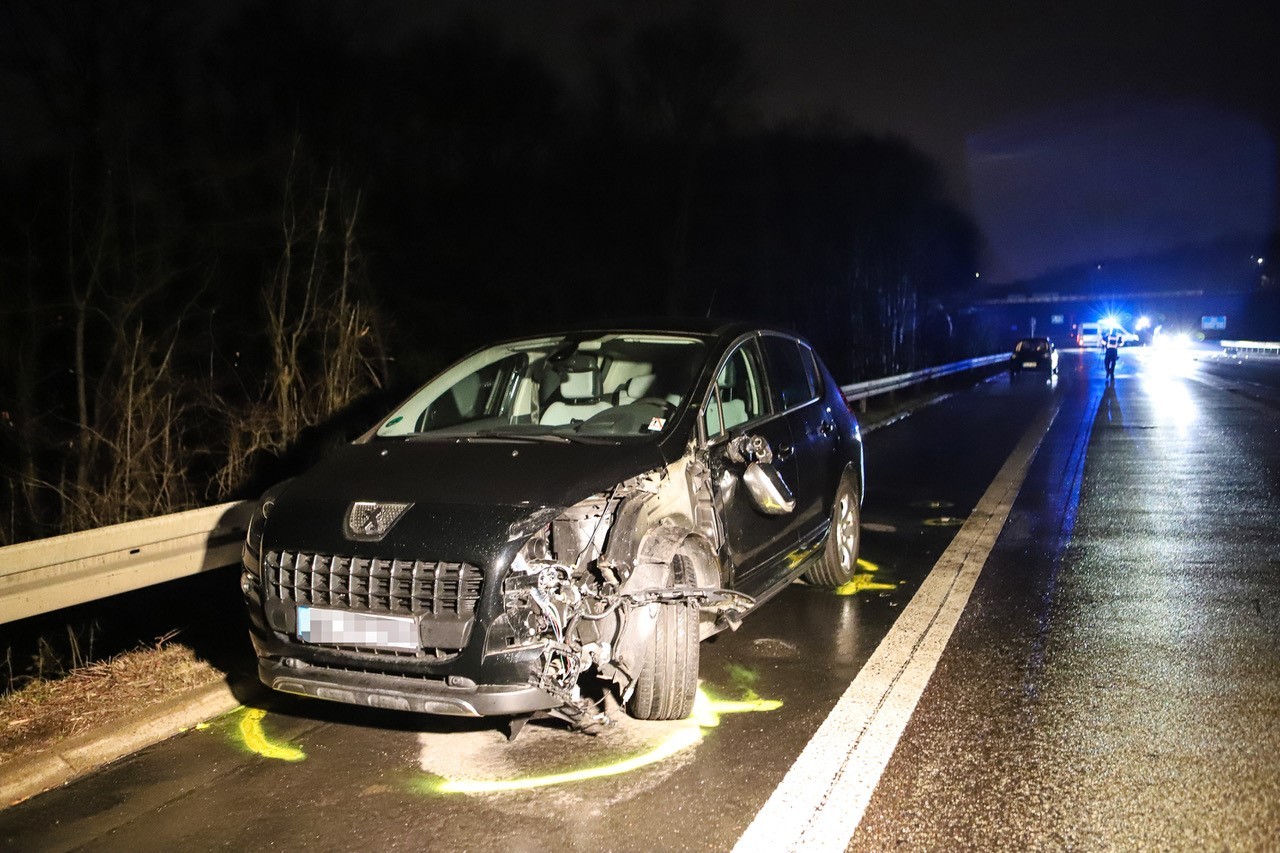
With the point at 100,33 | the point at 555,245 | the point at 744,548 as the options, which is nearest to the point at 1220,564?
the point at 744,548

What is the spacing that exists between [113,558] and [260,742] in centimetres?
124

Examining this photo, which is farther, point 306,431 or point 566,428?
point 306,431

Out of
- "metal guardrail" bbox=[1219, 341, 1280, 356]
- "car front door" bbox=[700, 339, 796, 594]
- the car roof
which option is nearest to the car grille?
"car front door" bbox=[700, 339, 796, 594]

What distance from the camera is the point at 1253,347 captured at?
62.0 m

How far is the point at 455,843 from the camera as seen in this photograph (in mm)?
3557

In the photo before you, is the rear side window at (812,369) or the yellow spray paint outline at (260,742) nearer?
the yellow spray paint outline at (260,742)

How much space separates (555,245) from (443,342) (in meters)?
6.30

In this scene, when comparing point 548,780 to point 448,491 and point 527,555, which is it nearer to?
point 527,555

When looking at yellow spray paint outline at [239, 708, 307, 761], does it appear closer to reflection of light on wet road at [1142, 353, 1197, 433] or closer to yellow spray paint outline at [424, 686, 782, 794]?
yellow spray paint outline at [424, 686, 782, 794]

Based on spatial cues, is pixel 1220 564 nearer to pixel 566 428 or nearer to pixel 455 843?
pixel 566 428

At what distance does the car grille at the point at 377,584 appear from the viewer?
398cm

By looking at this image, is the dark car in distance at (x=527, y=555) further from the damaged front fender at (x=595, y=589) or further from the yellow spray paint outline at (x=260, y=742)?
the yellow spray paint outline at (x=260, y=742)

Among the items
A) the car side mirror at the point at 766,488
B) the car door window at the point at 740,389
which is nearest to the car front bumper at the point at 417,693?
the car side mirror at the point at 766,488

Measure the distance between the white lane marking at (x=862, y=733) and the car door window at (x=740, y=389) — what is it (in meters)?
Result: 1.49
